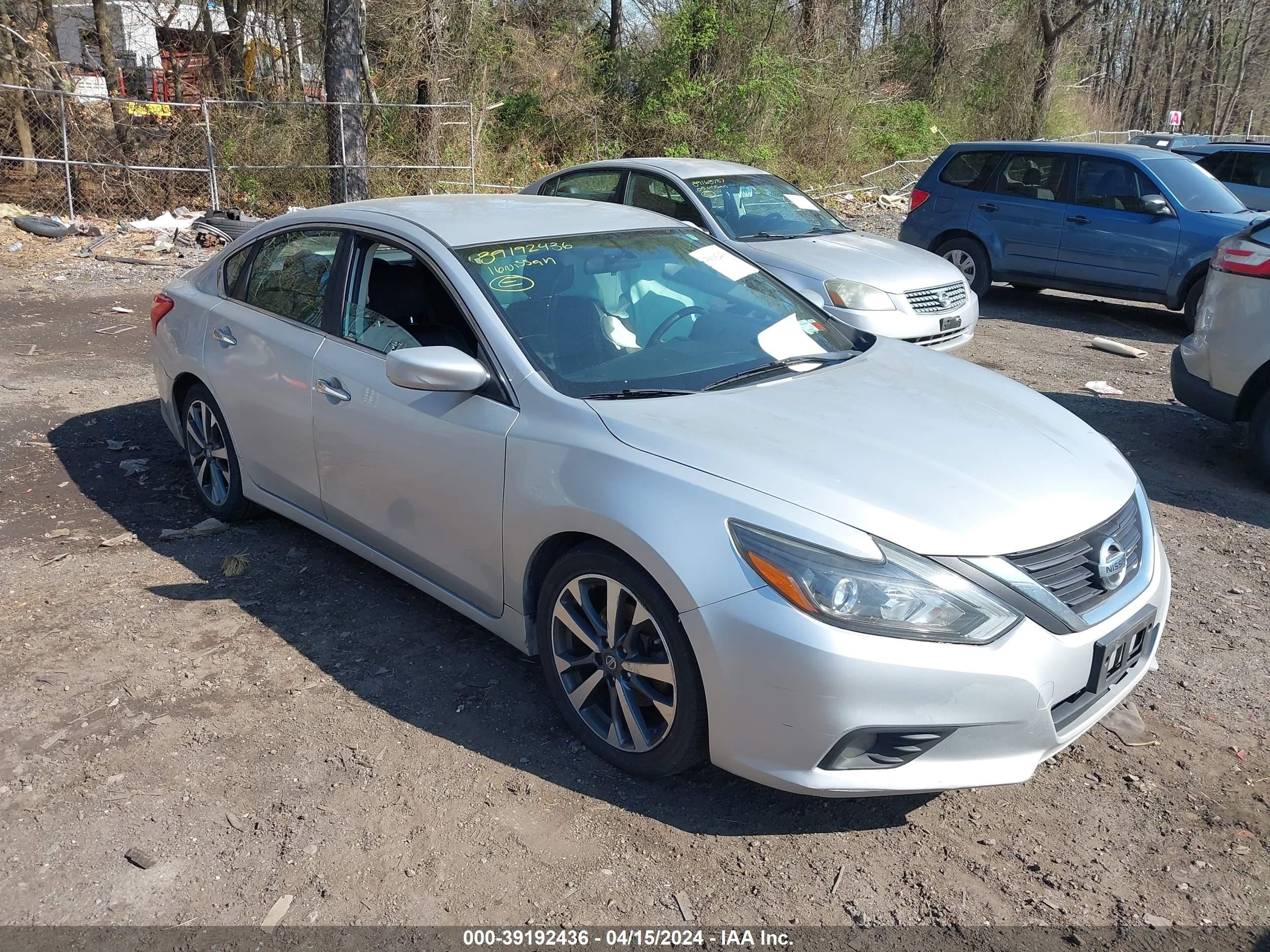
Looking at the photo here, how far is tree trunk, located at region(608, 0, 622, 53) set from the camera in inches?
941

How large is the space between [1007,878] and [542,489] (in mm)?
1745

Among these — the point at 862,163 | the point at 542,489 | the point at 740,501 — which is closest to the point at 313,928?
the point at 542,489

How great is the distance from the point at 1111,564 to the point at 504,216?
267 cm

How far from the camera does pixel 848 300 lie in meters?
7.90

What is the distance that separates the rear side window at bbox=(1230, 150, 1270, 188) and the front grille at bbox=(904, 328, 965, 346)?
7.93 meters

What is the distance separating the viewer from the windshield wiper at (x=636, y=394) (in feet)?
11.2

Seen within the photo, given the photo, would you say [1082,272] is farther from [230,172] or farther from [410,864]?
[230,172]

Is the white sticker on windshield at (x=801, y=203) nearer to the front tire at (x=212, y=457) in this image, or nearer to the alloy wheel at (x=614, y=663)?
the front tire at (x=212, y=457)

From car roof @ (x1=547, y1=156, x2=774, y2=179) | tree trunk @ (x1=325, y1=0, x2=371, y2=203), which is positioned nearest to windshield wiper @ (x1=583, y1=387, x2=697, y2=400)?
car roof @ (x1=547, y1=156, x2=774, y2=179)

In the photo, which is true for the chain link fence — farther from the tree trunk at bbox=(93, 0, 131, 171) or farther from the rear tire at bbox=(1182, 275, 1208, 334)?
the rear tire at bbox=(1182, 275, 1208, 334)

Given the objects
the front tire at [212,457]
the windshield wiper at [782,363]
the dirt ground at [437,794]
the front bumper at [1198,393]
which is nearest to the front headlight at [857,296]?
the front bumper at [1198,393]

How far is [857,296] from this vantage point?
7.93 metres

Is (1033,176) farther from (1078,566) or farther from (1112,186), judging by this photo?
(1078,566)

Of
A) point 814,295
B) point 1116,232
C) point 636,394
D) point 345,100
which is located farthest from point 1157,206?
point 345,100
